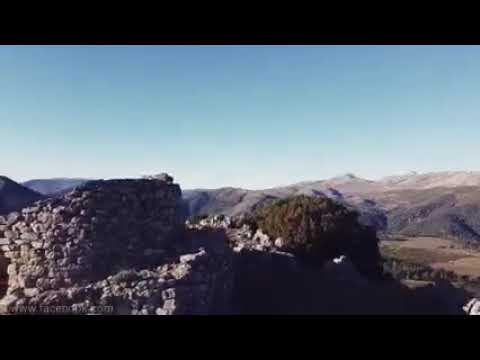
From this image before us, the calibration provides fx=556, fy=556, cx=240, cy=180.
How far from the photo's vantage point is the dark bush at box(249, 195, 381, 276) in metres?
15.7

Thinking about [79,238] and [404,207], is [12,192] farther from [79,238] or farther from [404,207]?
[404,207]

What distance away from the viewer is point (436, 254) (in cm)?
4694

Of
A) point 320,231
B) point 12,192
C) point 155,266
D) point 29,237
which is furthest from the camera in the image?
point 12,192

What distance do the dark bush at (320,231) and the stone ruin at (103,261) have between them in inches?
165

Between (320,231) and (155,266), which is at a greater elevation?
(320,231)

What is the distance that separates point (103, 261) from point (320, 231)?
735cm

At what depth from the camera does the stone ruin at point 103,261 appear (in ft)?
32.3

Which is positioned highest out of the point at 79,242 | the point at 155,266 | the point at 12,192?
the point at 12,192

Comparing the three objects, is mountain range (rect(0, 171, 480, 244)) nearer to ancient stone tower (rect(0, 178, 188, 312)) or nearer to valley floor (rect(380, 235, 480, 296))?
valley floor (rect(380, 235, 480, 296))

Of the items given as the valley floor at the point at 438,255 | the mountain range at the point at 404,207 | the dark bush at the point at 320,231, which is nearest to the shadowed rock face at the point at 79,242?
the dark bush at the point at 320,231

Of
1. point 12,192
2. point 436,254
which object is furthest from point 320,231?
point 436,254

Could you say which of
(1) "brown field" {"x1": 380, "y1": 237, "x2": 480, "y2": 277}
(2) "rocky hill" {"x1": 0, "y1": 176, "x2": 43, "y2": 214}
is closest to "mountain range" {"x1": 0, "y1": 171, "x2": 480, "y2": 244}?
(1) "brown field" {"x1": 380, "y1": 237, "x2": 480, "y2": 277}
